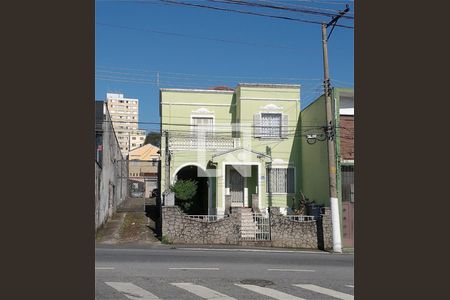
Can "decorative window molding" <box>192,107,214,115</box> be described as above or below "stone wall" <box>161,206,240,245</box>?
above

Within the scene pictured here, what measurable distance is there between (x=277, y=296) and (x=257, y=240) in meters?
10.5

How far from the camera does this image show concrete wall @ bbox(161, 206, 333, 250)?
18438mm

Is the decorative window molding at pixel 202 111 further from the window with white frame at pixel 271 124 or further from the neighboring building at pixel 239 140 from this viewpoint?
the window with white frame at pixel 271 124

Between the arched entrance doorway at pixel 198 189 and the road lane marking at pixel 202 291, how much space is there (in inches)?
617

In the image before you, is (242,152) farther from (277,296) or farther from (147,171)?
(147,171)

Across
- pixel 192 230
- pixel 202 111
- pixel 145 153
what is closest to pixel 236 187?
pixel 202 111

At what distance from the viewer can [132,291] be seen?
325 inches

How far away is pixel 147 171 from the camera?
190 ft

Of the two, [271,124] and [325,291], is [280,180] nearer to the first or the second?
[271,124]

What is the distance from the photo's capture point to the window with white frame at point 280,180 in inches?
929

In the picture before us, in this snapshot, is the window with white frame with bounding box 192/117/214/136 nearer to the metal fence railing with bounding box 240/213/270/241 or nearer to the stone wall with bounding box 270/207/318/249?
the metal fence railing with bounding box 240/213/270/241

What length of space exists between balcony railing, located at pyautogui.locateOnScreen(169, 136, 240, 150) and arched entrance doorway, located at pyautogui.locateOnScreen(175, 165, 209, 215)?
5.23 ft

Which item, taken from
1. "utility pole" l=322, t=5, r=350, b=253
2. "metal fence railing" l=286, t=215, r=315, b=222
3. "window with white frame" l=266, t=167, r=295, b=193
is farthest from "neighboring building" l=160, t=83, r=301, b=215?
"utility pole" l=322, t=5, r=350, b=253

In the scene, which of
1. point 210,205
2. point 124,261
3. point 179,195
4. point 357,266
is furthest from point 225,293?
point 210,205
